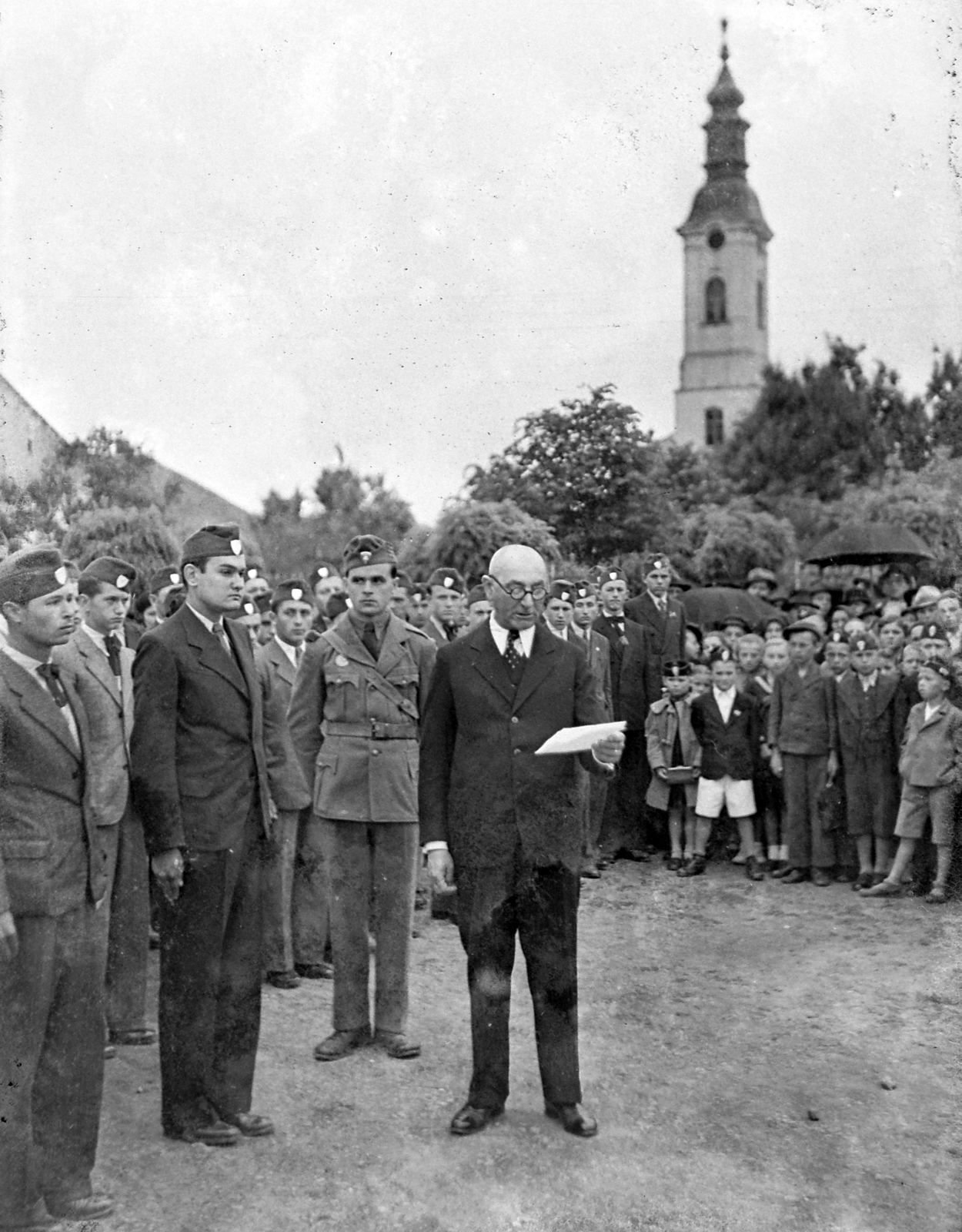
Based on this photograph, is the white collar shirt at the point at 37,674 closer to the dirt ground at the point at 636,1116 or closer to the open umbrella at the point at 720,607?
the dirt ground at the point at 636,1116

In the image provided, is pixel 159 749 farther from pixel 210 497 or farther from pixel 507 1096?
pixel 210 497

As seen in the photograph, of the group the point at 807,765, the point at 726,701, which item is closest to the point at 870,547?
the point at 726,701

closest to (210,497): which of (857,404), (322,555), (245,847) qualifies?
(322,555)

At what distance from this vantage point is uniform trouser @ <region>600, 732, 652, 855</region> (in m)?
10.1

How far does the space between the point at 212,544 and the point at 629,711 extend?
19.4 feet

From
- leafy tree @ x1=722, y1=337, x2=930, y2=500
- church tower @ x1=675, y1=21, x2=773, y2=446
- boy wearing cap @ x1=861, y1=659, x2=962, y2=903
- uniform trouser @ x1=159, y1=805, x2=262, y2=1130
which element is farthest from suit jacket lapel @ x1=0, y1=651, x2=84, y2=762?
church tower @ x1=675, y1=21, x2=773, y2=446

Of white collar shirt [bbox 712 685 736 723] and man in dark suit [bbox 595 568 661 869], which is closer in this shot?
white collar shirt [bbox 712 685 736 723]

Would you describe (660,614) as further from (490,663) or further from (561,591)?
(490,663)

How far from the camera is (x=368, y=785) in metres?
5.79

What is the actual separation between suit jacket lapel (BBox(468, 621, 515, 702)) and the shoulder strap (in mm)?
1042

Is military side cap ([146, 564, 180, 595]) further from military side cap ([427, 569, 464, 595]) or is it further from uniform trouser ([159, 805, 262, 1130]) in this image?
uniform trouser ([159, 805, 262, 1130])

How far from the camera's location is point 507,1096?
4.89 metres

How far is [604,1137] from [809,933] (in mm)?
3402

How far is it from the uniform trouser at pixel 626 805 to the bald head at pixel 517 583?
17.2 ft
